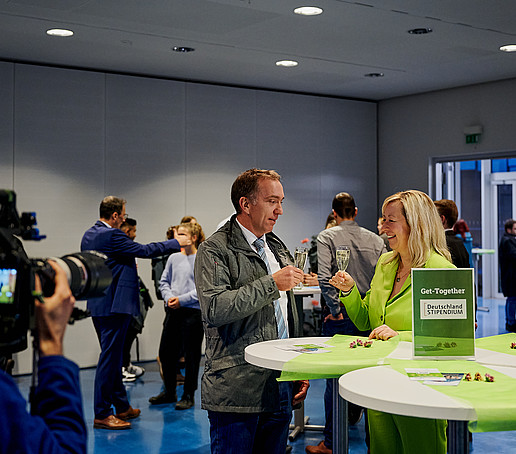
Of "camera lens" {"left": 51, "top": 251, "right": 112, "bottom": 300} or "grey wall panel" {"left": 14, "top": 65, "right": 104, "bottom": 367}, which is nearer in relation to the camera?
"camera lens" {"left": 51, "top": 251, "right": 112, "bottom": 300}

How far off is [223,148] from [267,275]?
6096mm

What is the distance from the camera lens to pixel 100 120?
26.3 feet

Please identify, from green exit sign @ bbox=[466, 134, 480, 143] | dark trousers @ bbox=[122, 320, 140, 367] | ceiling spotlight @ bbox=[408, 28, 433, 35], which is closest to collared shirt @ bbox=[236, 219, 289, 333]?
ceiling spotlight @ bbox=[408, 28, 433, 35]

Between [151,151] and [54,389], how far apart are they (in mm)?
7118

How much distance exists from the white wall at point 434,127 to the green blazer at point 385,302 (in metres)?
6.17

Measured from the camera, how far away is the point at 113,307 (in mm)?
5570

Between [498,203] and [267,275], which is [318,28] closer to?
[267,275]

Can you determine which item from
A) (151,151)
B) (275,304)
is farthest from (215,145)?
(275,304)

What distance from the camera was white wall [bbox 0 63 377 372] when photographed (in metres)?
7.59

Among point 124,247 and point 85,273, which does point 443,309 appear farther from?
point 124,247

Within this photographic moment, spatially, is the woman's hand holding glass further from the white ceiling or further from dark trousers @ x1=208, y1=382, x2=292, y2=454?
the white ceiling

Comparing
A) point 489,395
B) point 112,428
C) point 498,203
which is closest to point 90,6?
point 112,428

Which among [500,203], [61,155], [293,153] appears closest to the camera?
[61,155]

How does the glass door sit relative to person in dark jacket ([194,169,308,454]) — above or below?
above
